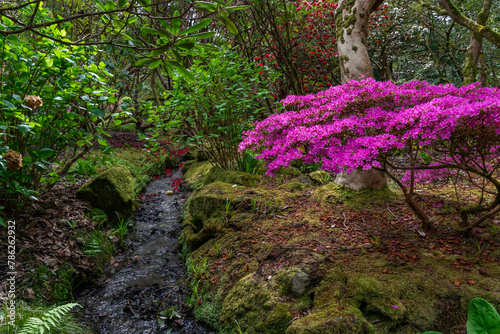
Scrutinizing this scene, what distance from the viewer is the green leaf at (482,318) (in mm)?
1428

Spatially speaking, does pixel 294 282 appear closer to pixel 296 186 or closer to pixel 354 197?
pixel 354 197

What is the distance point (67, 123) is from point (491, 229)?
15.0ft

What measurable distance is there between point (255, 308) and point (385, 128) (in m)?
1.88

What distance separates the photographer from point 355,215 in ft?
10.7

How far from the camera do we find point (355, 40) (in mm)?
3732

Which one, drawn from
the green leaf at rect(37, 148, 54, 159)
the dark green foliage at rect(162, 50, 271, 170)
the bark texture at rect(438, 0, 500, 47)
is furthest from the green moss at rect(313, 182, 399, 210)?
the bark texture at rect(438, 0, 500, 47)

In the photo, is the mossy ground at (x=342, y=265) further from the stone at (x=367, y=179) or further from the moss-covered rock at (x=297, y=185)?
the moss-covered rock at (x=297, y=185)

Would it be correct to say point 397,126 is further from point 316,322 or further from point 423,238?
point 316,322

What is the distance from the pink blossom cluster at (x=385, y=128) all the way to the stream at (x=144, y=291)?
6.15 feet

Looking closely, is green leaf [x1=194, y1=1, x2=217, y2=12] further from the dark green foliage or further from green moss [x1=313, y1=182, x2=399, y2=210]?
green moss [x1=313, y1=182, x2=399, y2=210]

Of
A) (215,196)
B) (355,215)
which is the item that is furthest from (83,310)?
(355,215)

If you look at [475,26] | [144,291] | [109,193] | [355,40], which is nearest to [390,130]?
[355,40]

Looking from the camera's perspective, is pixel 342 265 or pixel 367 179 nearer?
pixel 342 265

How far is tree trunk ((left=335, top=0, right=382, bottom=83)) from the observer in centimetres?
369
